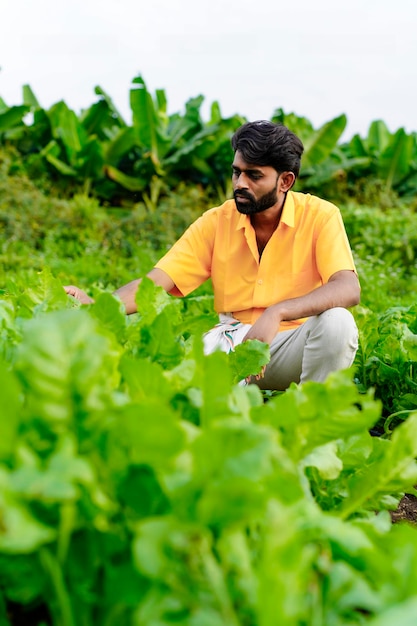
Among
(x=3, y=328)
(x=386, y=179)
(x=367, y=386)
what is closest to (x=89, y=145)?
(x=386, y=179)

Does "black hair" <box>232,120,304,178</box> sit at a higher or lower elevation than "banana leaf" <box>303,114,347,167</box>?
higher

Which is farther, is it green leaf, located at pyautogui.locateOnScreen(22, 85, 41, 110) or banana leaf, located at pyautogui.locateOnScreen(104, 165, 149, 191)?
green leaf, located at pyautogui.locateOnScreen(22, 85, 41, 110)

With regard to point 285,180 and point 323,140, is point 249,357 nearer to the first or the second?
point 285,180

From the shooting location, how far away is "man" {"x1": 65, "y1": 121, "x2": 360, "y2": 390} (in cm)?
325

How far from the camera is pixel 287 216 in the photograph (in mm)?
3504

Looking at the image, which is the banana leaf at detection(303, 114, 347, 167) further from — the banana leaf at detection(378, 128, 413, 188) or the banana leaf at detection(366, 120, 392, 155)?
the banana leaf at detection(366, 120, 392, 155)

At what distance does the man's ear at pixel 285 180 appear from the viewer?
3.53 meters

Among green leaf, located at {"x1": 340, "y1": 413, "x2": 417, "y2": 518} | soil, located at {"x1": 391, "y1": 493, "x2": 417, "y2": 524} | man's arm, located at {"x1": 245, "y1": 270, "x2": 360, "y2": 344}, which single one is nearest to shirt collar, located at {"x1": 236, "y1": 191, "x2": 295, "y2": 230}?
man's arm, located at {"x1": 245, "y1": 270, "x2": 360, "y2": 344}

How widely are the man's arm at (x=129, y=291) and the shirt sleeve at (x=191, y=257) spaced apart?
3cm

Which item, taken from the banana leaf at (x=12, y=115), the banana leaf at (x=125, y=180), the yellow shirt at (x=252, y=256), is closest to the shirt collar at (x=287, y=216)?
the yellow shirt at (x=252, y=256)

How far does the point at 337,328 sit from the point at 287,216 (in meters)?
0.74

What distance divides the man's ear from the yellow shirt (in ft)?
0.12

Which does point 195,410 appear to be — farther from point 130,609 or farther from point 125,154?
point 125,154

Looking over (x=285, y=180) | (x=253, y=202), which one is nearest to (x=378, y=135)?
(x=285, y=180)
